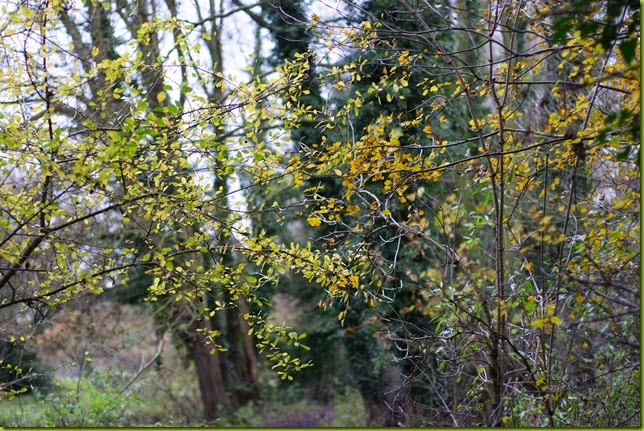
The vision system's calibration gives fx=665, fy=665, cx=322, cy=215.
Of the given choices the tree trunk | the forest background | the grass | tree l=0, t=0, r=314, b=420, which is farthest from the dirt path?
tree l=0, t=0, r=314, b=420

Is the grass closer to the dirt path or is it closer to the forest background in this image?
the dirt path

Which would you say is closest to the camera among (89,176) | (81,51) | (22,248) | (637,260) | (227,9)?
(89,176)

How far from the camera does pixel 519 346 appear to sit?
10.4ft

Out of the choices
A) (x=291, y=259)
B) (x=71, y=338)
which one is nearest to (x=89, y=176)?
(x=291, y=259)

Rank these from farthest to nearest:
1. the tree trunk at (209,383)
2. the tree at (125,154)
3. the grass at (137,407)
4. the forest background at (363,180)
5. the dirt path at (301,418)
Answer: the dirt path at (301,418), the tree trunk at (209,383), the grass at (137,407), the forest background at (363,180), the tree at (125,154)

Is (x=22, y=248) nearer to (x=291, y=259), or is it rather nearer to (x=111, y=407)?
(x=291, y=259)

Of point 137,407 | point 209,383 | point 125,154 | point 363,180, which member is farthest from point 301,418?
point 125,154

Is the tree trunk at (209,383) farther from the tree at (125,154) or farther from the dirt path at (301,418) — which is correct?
the tree at (125,154)

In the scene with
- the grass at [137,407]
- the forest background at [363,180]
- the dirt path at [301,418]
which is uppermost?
the forest background at [363,180]

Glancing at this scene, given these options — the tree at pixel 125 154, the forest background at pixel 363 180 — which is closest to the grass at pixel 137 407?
the forest background at pixel 363 180

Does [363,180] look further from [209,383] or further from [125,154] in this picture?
[209,383]

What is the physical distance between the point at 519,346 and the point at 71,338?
4774 millimetres

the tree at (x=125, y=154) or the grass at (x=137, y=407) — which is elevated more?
the tree at (x=125, y=154)

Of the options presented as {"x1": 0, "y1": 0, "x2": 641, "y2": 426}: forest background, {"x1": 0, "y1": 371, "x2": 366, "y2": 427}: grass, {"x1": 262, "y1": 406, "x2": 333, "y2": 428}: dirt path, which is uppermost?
{"x1": 0, "y1": 0, "x2": 641, "y2": 426}: forest background
